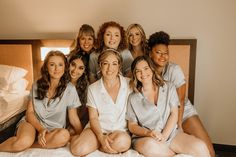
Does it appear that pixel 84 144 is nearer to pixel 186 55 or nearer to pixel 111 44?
pixel 111 44

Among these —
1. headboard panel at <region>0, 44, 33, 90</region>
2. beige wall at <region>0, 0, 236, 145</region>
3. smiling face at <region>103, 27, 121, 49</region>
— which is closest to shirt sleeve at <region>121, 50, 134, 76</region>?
smiling face at <region>103, 27, 121, 49</region>

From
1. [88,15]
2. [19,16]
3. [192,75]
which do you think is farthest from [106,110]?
[19,16]

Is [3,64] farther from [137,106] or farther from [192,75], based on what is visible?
[192,75]

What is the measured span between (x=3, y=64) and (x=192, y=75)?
199cm

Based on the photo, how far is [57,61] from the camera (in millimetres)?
2066

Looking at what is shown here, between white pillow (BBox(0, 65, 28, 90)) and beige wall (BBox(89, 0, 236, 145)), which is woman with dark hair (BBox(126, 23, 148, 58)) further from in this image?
white pillow (BBox(0, 65, 28, 90))

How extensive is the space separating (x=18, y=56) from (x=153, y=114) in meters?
1.72

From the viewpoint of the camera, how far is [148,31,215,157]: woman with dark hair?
2105 mm

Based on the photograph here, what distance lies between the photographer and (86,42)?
2391 mm

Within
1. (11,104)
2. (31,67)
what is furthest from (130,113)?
(31,67)

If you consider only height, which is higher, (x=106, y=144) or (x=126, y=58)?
(x=126, y=58)

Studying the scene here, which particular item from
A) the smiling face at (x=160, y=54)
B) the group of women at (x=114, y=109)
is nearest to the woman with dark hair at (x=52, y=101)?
the group of women at (x=114, y=109)

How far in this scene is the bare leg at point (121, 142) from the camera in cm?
181

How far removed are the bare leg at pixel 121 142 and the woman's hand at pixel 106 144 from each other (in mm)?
20
